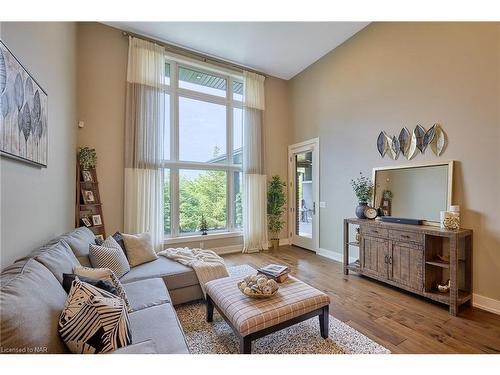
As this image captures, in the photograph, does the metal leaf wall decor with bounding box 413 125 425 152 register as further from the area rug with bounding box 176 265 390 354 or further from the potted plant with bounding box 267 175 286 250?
the potted plant with bounding box 267 175 286 250

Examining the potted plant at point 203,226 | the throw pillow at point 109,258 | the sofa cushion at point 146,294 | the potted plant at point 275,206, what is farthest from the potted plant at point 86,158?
the potted plant at point 275,206

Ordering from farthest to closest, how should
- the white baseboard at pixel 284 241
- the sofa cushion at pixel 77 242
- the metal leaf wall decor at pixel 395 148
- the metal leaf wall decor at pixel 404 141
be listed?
the white baseboard at pixel 284 241 → the metal leaf wall decor at pixel 395 148 → the metal leaf wall decor at pixel 404 141 → the sofa cushion at pixel 77 242

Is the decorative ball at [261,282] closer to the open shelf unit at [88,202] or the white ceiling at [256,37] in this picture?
the open shelf unit at [88,202]

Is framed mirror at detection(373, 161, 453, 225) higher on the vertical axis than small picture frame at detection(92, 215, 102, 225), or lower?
higher

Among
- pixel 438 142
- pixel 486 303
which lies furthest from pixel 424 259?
pixel 438 142

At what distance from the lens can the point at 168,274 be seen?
93.2 inches

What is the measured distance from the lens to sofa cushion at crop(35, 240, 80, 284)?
1445 mm

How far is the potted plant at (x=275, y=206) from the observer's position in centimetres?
503

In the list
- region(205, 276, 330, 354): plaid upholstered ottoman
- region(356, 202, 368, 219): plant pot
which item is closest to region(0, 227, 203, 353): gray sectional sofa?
region(205, 276, 330, 354): plaid upholstered ottoman

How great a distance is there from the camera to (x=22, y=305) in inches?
37.4

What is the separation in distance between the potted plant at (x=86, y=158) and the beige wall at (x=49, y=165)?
13 centimetres

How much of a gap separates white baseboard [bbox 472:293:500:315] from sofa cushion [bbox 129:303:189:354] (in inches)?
123
